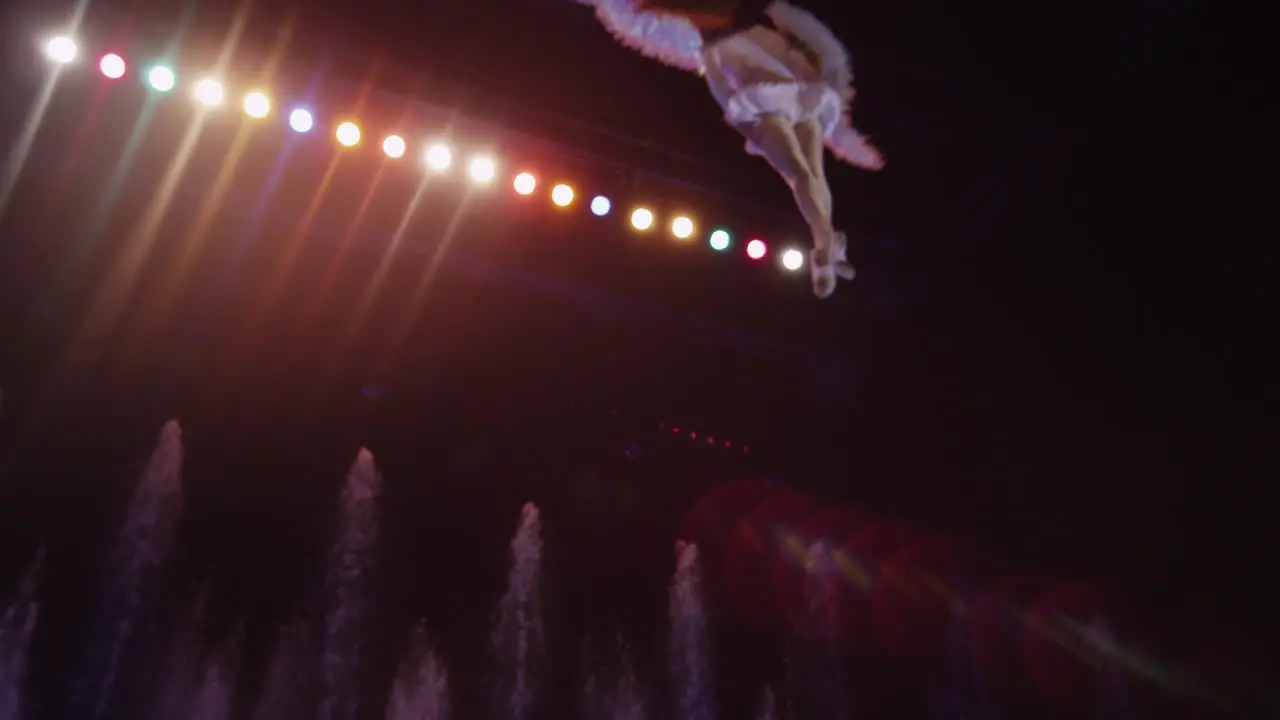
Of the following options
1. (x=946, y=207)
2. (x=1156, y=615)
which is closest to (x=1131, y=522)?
(x=1156, y=615)

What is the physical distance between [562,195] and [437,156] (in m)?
0.48

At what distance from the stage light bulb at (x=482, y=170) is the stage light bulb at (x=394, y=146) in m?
0.26

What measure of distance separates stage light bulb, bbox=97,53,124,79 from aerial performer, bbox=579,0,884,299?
1.61m

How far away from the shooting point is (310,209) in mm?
3967

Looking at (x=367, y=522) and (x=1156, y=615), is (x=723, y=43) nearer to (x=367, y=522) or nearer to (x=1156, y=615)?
(x=367, y=522)

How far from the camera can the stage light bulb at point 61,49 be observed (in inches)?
142

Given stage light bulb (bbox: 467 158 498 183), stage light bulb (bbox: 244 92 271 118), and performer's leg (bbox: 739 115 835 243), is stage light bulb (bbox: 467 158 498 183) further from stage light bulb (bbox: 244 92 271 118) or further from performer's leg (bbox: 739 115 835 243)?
performer's leg (bbox: 739 115 835 243)

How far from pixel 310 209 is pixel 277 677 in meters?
2.07

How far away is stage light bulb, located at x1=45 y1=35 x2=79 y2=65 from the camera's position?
360cm

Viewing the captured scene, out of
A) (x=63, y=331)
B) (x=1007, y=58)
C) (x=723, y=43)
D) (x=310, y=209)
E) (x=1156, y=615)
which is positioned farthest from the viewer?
(x=1156, y=615)

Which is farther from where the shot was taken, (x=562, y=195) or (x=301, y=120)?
(x=562, y=195)

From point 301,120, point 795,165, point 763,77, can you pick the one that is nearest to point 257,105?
point 301,120

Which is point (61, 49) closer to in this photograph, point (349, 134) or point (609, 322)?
point (349, 134)

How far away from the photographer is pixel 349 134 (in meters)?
3.80
